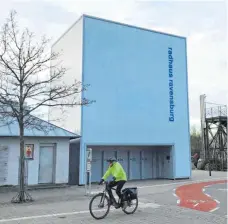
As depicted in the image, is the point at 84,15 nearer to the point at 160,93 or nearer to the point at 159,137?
the point at 160,93

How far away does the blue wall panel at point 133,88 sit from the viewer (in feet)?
68.9

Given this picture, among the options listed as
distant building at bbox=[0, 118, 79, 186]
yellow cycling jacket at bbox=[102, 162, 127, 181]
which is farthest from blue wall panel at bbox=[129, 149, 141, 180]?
yellow cycling jacket at bbox=[102, 162, 127, 181]

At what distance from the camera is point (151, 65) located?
23438 millimetres

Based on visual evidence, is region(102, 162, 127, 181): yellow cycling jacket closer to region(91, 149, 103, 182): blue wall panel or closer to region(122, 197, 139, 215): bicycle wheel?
region(122, 197, 139, 215): bicycle wheel

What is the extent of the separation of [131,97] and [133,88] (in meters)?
0.67

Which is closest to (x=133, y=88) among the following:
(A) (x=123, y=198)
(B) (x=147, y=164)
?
(B) (x=147, y=164)

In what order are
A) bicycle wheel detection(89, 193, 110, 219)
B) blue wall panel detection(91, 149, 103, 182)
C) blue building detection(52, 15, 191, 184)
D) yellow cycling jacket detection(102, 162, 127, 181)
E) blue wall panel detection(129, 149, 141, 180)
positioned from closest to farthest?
bicycle wheel detection(89, 193, 110, 219)
yellow cycling jacket detection(102, 162, 127, 181)
blue building detection(52, 15, 191, 184)
blue wall panel detection(91, 149, 103, 182)
blue wall panel detection(129, 149, 141, 180)

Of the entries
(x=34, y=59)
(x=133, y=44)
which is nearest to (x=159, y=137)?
(x=133, y=44)

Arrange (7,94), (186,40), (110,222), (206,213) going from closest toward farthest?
(110,222) → (206,213) → (7,94) → (186,40)

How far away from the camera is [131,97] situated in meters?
22.3

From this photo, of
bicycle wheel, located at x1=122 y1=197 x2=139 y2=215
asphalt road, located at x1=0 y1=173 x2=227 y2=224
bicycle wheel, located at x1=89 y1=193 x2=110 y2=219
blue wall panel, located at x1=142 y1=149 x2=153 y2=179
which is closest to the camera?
asphalt road, located at x1=0 y1=173 x2=227 y2=224

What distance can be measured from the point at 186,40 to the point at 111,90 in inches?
327

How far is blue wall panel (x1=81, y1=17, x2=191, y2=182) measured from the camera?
21.0 m

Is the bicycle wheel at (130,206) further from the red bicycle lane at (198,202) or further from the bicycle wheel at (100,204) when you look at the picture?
the red bicycle lane at (198,202)
